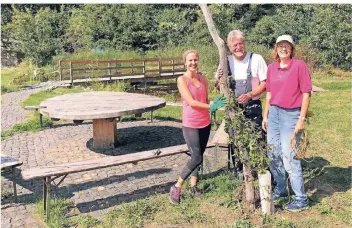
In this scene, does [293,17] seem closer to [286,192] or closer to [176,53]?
[176,53]

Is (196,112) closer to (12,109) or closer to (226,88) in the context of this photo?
(226,88)

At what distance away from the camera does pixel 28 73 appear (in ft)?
67.7

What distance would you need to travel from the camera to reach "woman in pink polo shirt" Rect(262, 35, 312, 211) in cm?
368

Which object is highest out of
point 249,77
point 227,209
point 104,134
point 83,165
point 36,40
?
point 36,40

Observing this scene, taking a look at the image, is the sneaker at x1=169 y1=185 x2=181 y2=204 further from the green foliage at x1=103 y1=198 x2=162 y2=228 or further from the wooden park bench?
the wooden park bench

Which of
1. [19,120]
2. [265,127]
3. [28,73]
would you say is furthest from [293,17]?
[265,127]

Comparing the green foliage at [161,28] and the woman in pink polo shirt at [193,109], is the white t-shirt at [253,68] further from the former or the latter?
the green foliage at [161,28]

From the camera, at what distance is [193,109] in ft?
13.3

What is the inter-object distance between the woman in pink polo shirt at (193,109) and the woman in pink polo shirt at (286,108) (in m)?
0.60

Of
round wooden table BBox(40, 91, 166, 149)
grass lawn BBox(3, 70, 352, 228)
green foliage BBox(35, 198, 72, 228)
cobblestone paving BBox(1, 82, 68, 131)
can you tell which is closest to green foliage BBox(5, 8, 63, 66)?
cobblestone paving BBox(1, 82, 68, 131)

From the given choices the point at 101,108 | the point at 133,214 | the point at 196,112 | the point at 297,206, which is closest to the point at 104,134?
the point at 101,108

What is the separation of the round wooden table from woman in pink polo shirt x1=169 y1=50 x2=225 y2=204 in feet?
5.43

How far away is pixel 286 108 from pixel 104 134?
3639 millimetres

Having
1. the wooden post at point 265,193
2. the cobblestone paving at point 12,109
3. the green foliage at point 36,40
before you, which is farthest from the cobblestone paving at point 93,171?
the green foliage at point 36,40
